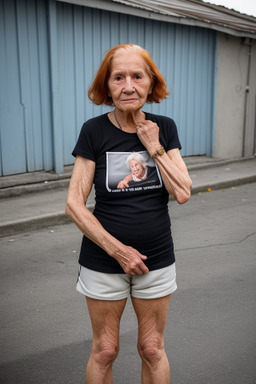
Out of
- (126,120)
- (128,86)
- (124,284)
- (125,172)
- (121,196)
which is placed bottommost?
(124,284)

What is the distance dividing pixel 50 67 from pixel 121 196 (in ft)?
20.7

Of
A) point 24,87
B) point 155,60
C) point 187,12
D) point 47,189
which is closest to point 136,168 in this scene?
point 47,189

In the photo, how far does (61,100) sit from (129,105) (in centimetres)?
624

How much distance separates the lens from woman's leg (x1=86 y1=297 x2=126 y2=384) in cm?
238

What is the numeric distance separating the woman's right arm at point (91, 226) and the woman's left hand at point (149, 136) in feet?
0.88

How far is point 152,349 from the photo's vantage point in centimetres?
240

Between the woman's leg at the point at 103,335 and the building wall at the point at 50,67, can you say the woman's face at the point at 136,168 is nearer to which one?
the woman's leg at the point at 103,335

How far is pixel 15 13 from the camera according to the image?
7559mm

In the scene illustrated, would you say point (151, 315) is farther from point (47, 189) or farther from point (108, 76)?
point (47, 189)

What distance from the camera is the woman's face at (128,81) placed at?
2279 mm

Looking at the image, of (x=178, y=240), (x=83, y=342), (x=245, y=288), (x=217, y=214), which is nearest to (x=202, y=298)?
(x=245, y=288)

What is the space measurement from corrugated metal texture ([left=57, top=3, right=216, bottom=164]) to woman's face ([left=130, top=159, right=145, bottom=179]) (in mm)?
6340

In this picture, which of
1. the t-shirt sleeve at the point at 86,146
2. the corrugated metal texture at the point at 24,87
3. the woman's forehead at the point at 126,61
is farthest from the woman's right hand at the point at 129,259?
the corrugated metal texture at the point at 24,87

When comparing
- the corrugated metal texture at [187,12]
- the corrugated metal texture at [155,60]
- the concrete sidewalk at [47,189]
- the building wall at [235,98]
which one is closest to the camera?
the concrete sidewalk at [47,189]
